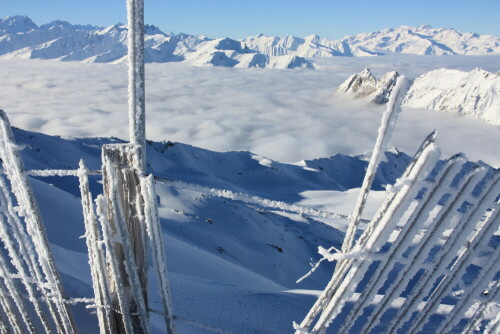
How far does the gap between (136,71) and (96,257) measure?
4.17 ft

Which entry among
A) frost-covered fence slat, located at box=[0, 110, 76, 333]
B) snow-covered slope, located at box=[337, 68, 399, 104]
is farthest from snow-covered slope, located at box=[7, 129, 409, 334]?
snow-covered slope, located at box=[337, 68, 399, 104]

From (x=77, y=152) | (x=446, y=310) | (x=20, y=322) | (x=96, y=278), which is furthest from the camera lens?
(x=77, y=152)

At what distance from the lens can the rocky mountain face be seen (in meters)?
115

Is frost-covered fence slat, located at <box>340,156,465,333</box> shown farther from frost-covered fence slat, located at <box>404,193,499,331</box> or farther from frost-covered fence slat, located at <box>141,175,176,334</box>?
frost-covered fence slat, located at <box>141,175,176,334</box>

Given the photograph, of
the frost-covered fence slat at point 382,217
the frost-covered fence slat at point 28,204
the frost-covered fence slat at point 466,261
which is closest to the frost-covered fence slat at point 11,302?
the frost-covered fence slat at point 28,204

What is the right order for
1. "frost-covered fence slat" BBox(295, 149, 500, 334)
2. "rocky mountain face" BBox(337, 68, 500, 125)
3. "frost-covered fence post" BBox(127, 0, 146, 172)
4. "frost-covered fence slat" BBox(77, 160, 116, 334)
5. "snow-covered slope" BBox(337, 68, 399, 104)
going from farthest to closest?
1. "snow-covered slope" BBox(337, 68, 399, 104)
2. "rocky mountain face" BBox(337, 68, 500, 125)
3. "frost-covered fence slat" BBox(77, 160, 116, 334)
4. "frost-covered fence post" BBox(127, 0, 146, 172)
5. "frost-covered fence slat" BBox(295, 149, 500, 334)

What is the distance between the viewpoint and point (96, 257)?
7.82 feet

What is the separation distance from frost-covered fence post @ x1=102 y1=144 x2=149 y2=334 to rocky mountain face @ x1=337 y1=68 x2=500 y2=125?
365 ft

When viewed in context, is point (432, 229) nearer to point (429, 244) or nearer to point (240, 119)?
point (429, 244)

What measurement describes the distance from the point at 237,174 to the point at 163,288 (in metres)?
37.2

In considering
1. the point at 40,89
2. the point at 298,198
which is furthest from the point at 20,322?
the point at 40,89

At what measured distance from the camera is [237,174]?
3962 centimetres

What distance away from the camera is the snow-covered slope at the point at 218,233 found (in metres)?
3.75

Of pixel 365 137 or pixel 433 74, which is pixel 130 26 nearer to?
pixel 365 137
